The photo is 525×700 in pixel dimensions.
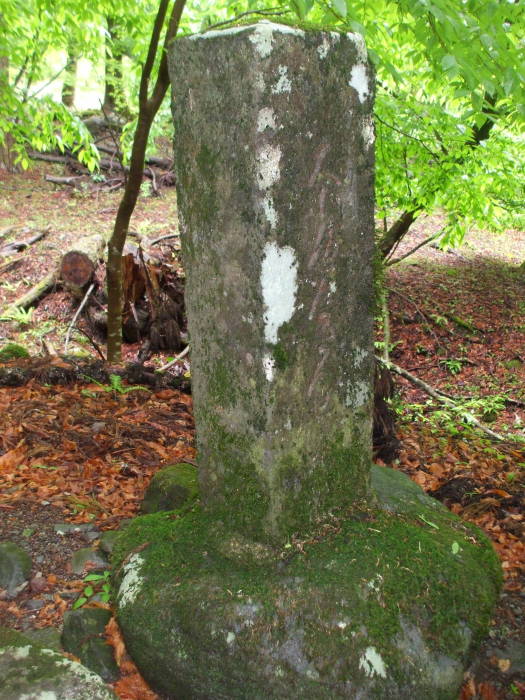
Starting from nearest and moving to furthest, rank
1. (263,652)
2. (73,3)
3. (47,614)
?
1. (263,652)
2. (47,614)
3. (73,3)

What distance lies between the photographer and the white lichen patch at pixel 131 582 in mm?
2477

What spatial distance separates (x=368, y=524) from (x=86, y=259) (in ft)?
27.4

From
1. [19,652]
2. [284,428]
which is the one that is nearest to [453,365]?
[284,428]

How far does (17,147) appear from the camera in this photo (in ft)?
22.7

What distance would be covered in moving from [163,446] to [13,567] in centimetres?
162

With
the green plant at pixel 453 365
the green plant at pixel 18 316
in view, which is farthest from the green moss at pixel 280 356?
the green plant at pixel 18 316

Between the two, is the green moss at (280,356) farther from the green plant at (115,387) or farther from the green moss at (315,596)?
the green plant at (115,387)

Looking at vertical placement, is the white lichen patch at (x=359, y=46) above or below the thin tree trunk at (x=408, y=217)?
above

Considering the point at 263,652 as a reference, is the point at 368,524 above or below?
above

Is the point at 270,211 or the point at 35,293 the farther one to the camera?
the point at 35,293

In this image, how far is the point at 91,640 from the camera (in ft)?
8.06

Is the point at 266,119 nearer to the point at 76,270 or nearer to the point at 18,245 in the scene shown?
the point at 76,270

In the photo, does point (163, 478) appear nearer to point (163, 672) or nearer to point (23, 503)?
point (23, 503)

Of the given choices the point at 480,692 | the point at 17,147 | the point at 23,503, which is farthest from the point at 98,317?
the point at 480,692
